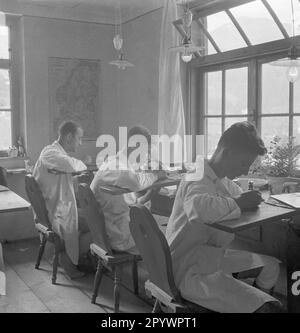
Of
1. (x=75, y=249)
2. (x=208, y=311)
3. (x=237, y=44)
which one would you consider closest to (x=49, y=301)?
(x=75, y=249)

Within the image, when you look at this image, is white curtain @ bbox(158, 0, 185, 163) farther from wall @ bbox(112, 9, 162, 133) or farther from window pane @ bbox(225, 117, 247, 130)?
window pane @ bbox(225, 117, 247, 130)

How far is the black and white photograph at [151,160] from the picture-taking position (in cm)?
199

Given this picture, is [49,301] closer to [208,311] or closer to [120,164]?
[120,164]

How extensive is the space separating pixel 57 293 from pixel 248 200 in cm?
184

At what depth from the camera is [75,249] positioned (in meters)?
3.56

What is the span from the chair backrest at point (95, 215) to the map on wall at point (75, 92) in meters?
2.41

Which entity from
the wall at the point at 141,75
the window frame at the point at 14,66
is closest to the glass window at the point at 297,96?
the wall at the point at 141,75

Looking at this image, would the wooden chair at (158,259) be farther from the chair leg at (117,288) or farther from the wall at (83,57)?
the wall at (83,57)

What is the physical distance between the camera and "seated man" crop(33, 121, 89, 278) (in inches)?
141

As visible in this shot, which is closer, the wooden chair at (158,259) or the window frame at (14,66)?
the wooden chair at (158,259)

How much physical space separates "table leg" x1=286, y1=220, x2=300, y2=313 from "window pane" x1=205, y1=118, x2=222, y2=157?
6.94 ft

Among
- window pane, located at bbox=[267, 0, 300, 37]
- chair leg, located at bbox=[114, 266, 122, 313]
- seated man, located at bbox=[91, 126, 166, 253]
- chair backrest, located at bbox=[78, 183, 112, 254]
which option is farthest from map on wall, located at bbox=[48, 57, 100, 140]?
chair leg, located at bbox=[114, 266, 122, 313]

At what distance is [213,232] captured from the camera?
207 centimetres

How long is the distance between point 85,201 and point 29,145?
2.36 meters
